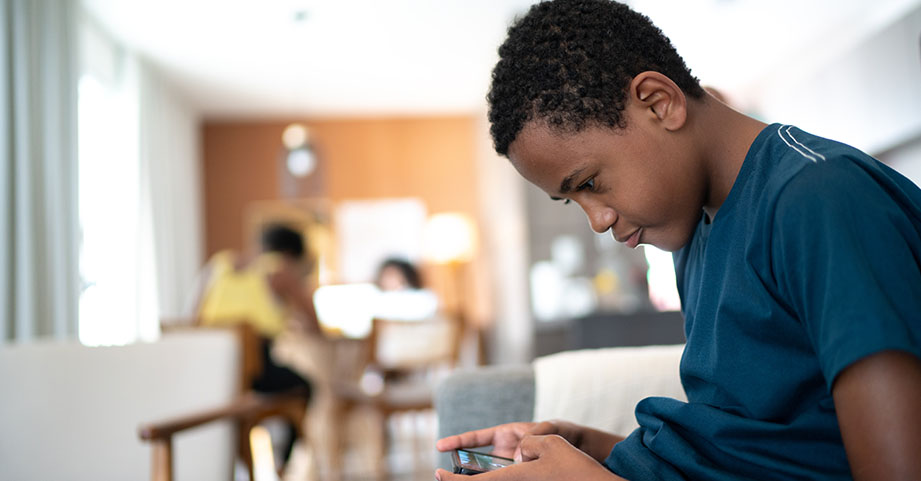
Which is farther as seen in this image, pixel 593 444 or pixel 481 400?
pixel 481 400

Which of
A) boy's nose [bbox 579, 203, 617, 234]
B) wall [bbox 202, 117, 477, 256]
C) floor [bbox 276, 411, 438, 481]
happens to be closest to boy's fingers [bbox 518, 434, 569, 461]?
boy's nose [bbox 579, 203, 617, 234]

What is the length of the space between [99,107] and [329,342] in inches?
93.9

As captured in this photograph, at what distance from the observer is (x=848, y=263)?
56 centimetres

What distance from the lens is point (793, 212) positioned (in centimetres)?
60

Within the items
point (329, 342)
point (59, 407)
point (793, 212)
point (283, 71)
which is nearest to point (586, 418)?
point (793, 212)

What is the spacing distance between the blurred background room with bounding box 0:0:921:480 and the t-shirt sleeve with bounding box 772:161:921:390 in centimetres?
112

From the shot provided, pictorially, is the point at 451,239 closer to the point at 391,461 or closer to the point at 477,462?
the point at 391,461

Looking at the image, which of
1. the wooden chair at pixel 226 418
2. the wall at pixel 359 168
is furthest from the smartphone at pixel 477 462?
the wall at pixel 359 168

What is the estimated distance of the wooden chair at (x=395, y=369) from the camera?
3.63m

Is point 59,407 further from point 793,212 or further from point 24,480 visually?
point 793,212

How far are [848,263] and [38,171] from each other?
3782 millimetres

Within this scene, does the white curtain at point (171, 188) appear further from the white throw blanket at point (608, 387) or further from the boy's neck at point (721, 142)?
the boy's neck at point (721, 142)

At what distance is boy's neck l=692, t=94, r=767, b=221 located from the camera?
0.77 m

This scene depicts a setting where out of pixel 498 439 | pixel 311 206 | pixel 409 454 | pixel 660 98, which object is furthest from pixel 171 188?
pixel 660 98
